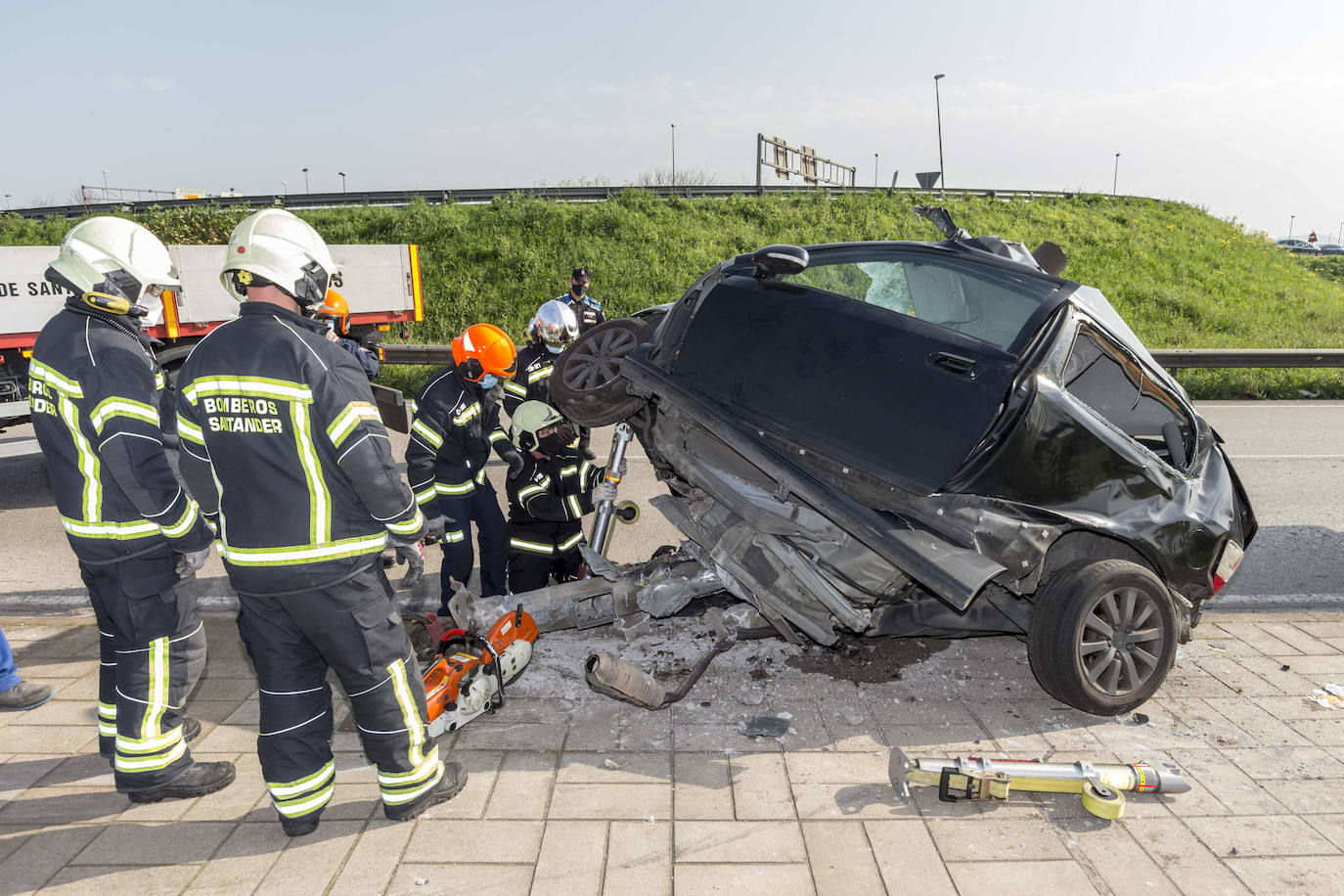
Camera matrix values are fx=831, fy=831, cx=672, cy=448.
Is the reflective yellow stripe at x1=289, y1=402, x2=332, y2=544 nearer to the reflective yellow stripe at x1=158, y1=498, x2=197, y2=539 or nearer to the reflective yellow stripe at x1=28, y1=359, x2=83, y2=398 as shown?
the reflective yellow stripe at x1=158, y1=498, x2=197, y2=539

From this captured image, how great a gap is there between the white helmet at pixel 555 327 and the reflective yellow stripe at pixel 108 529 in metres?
2.88

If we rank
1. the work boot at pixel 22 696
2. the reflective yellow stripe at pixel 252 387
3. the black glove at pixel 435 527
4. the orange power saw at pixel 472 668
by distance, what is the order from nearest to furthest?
the reflective yellow stripe at pixel 252 387 → the orange power saw at pixel 472 668 → the work boot at pixel 22 696 → the black glove at pixel 435 527

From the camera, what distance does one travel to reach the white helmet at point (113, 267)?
317 cm

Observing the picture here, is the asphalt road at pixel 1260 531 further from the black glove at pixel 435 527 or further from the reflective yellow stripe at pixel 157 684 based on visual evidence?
the reflective yellow stripe at pixel 157 684

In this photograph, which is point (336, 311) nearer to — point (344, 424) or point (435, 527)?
point (435, 527)

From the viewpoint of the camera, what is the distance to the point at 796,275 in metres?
4.00

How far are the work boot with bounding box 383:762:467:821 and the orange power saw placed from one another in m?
0.18

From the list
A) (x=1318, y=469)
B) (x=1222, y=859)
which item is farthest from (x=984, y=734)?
(x=1318, y=469)

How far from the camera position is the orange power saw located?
3475 millimetres

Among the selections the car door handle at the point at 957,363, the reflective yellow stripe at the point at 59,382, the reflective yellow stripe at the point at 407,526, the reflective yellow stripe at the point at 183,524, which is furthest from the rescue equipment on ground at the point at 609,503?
A: the reflective yellow stripe at the point at 59,382

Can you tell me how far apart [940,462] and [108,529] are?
319 cm

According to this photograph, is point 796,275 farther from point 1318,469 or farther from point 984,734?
point 1318,469

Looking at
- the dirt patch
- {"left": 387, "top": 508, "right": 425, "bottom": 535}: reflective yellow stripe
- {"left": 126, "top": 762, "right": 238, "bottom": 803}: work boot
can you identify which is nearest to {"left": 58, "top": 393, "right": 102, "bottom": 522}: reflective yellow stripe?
{"left": 126, "top": 762, "right": 238, "bottom": 803}: work boot

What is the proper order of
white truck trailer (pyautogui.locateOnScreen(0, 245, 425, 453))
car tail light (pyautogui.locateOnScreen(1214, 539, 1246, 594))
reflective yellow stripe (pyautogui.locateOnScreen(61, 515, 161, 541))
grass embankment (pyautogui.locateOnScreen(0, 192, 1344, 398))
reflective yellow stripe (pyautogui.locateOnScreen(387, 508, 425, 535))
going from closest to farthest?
reflective yellow stripe (pyautogui.locateOnScreen(387, 508, 425, 535)) → reflective yellow stripe (pyautogui.locateOnScreen(61, 515, 161, 541)) → car tail light (pyautogui.locateOnScreen(1214, 539, 1246, 594)) → white truck trailer (pyautogui.locateOnScreen(0, 245, 425, 453)) → grass embankment (pyautogui.locateOnScreen(0, 192, 1344, 398))
